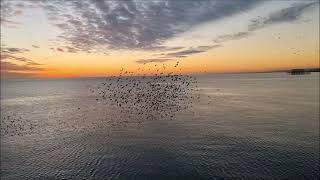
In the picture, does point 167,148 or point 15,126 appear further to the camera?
point 15,126

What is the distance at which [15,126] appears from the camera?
2842 inches

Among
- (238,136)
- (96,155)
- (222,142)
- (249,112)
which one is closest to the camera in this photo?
(96,155)

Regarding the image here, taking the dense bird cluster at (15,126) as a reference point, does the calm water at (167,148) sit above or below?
below

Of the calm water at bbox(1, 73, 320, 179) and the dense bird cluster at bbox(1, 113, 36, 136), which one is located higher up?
the dense bird cluster at bbox(1, 113, 36, 136)

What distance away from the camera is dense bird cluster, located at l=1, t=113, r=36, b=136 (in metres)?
64.5

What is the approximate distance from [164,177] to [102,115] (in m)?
50.4

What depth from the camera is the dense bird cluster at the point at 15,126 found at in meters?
64.5

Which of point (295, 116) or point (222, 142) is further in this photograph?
point (295, 116)

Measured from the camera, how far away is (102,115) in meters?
86.1

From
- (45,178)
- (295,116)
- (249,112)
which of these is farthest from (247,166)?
(249,112)

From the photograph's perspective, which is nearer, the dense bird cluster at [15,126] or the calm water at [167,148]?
the calm water at [167,148]

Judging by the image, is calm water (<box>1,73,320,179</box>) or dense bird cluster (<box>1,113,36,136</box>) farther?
dense bird cluster (<box>1,113,36,136</box>)

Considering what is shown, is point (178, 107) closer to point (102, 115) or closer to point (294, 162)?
point (102, 115)

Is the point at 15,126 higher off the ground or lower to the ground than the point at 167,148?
higher
